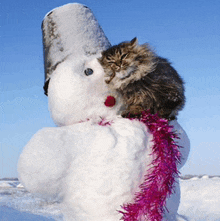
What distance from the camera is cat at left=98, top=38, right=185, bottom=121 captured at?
111cm

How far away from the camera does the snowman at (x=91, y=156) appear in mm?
1052

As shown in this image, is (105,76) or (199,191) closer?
(105,76)

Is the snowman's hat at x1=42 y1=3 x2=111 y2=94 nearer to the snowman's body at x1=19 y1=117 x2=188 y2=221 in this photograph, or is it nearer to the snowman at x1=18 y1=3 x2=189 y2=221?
the snowman at x1=18 y1=3 x2=189 y2=221

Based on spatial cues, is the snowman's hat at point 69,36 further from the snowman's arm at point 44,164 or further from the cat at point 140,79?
the snowman's arm at point 44,164

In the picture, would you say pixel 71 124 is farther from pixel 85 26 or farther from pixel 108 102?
pixel 85 26

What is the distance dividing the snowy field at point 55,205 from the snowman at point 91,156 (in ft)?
0.51

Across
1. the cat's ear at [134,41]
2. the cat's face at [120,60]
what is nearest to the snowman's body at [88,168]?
the cat's face at [120,60]

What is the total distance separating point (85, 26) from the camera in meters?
1.32

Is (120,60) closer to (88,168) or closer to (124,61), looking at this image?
(124,61)

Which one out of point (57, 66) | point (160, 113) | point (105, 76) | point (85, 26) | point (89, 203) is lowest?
point (89, 203)

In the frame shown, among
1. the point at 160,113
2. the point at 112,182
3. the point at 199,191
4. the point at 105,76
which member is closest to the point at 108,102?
the point at 105,76

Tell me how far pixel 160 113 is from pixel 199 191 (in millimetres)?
2210

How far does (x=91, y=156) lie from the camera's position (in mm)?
1083

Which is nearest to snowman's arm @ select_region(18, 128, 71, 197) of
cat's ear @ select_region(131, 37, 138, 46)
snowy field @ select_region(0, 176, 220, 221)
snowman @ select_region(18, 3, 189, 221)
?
snowman @ select_region(18, 3, 189, 221)
